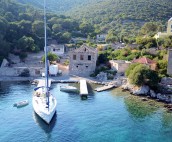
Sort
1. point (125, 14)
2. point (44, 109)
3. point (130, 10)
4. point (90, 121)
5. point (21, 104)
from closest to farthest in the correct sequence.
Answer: point (90, 121) → point (44, 109) → point (21, 104) → point (125, 14) → point (130, 10)

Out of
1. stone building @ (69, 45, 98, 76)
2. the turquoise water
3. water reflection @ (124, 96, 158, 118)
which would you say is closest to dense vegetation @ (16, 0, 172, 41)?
stone building @ (69, 45, 98, 76)

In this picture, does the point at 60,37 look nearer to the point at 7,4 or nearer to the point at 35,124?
the point at 7,4

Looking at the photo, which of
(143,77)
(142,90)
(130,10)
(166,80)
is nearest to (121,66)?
(143,77)

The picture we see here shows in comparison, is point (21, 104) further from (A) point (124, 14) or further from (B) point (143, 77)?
(A) point (124, 14)

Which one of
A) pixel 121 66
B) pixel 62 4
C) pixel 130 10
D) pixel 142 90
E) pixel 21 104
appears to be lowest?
pixel 21 104

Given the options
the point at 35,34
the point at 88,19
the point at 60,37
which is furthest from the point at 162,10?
the point at 35,34

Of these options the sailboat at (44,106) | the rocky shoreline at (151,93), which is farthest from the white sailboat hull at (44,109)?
the rocky shoreline at (151,93)

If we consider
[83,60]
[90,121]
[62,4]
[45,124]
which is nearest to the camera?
[45,124]

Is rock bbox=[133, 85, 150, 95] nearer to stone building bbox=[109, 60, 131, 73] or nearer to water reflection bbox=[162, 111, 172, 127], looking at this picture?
water reflection bbox=[162, 111, 172, 127]
